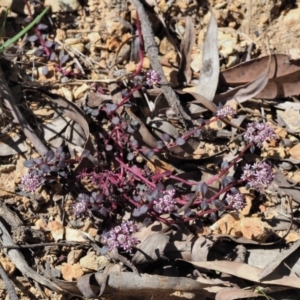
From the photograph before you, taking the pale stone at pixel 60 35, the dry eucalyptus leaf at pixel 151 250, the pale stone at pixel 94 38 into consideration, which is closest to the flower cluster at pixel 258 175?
the dry eucalyptus leaf at pixel 151 250

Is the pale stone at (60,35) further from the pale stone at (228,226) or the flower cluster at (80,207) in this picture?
the pale stone at (228,226)

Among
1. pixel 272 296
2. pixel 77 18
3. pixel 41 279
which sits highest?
pixel 77 18

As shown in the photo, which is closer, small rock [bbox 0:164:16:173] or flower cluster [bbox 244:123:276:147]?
flower cluster [bbox 244:123:276:147]

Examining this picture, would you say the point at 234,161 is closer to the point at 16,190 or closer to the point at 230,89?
the point at 230,89

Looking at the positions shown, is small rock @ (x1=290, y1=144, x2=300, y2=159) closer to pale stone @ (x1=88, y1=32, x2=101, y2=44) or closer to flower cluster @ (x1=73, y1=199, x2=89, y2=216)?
flower cluster @ (x1=73, y1=199, x2=89, y2=216)

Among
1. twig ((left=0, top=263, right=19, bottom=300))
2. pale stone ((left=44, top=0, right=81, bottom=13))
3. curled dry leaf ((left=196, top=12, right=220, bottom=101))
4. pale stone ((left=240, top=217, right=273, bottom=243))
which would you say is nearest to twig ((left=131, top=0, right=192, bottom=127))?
curled dry leaf ((left=196, top=12, right=220, bottom=101))

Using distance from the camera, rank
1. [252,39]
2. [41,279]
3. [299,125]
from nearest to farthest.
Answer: [41,279], [299,125], [252,39]

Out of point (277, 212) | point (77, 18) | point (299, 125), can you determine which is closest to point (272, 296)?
point (277, 212)
